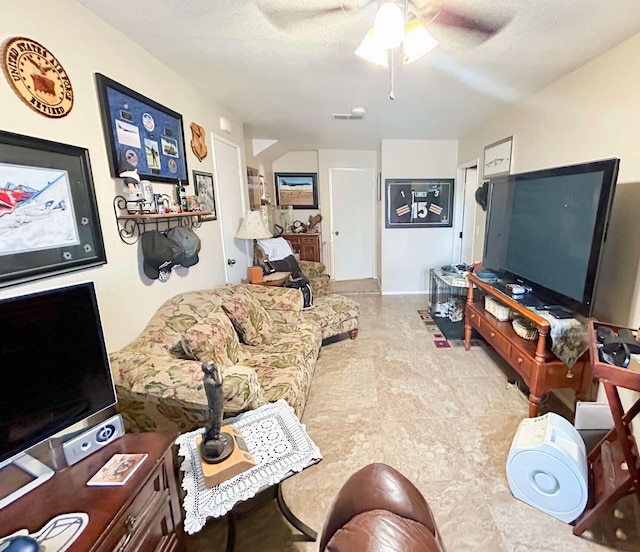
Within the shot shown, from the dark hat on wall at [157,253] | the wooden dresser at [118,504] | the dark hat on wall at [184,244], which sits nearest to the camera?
the wooden dresser at [118,504]

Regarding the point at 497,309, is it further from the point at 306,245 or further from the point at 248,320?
the point at 306,245

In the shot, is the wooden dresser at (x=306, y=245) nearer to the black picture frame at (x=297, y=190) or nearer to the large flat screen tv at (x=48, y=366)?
the black picture frame at (x=297, y=190)

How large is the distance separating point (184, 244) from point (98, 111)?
780mm

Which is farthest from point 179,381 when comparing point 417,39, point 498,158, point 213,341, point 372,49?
point 498,158

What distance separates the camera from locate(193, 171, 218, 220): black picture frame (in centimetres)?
249

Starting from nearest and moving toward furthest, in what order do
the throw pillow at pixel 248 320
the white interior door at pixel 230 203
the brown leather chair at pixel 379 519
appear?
the brown leather chair at pixel 379 519 < the throw pillow at pixel 248 320 < the white interior door at pixel 230 203

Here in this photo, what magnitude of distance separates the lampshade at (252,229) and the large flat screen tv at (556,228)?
2127 mm

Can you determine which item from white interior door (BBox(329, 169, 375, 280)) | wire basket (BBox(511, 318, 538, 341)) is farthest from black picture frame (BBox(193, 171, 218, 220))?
white interior door (BBox(329, 169, 375, 280))

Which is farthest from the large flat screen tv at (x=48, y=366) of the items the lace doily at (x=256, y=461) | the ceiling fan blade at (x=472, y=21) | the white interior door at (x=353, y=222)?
the white interior door at (x=353, y=222)

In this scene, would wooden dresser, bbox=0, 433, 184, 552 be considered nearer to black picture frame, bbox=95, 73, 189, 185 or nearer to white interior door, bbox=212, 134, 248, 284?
black picture frame, bbox=95, 73, 189, 185

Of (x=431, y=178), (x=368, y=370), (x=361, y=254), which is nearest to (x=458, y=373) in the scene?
(x=368, y=370)

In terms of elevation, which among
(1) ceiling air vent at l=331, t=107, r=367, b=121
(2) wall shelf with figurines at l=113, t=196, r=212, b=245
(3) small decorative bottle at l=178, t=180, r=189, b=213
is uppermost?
(1) ceiling air vent at l=331, t=107, r=367, b=121

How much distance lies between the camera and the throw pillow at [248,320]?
7.61 feet

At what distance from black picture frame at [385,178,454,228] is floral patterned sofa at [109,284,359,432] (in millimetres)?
2308
